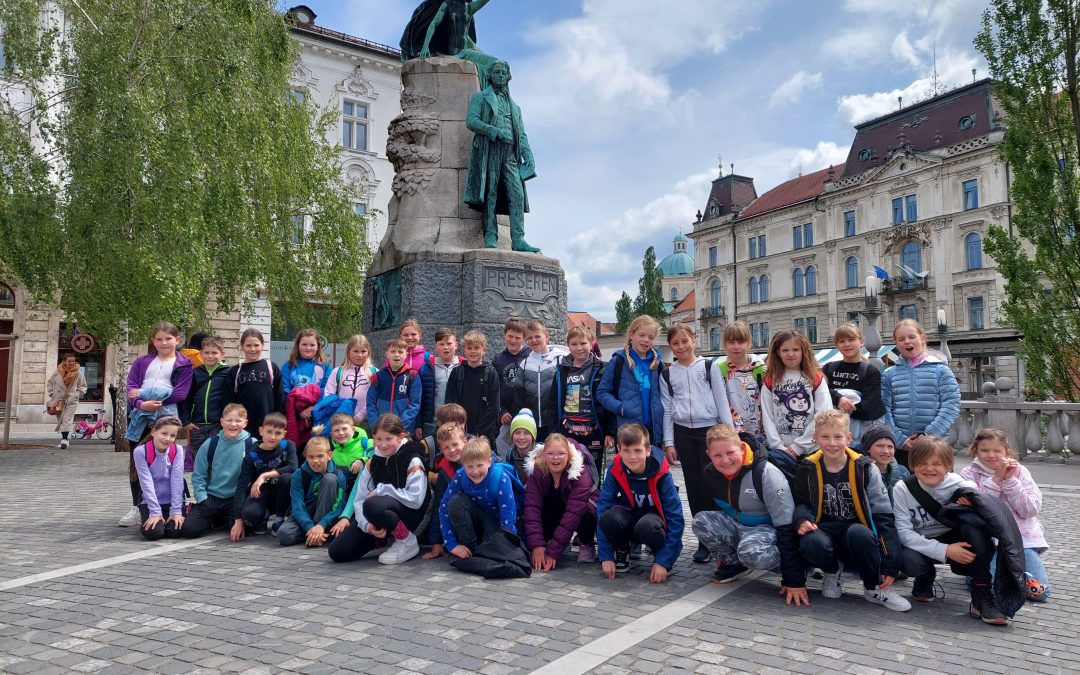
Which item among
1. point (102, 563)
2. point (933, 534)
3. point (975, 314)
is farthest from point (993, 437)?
point (975, 314)

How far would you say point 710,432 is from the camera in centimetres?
492

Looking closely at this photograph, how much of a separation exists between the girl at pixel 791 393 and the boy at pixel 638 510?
76 cm

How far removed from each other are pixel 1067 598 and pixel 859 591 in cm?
110

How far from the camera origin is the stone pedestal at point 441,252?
29.3 ft

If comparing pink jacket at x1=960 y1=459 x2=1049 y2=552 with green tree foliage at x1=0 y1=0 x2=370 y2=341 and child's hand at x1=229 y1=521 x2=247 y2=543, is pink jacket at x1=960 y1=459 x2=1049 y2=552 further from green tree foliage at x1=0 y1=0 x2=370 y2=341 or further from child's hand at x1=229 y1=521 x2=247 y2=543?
green tree foliage at x1=0 y1=0 x2=370 y2=341

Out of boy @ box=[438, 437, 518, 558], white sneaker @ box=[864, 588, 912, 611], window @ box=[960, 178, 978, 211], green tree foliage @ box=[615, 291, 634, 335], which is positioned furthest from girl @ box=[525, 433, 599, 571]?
green tree foliage @ box=[615, 291, 634, 335]

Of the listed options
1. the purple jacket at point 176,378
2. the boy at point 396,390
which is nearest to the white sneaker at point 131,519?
the purple jacket at point 176,378

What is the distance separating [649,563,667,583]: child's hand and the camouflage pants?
30 cm

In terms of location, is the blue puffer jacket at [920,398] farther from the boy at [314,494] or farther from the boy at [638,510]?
the boy at [314,494]

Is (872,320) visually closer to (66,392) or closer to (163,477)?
(163,477)

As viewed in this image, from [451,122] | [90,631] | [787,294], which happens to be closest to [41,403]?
[451,122]

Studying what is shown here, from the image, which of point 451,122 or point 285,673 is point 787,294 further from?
point 285,673

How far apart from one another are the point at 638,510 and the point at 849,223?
51.4 meters

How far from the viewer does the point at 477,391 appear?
21.0 feet
